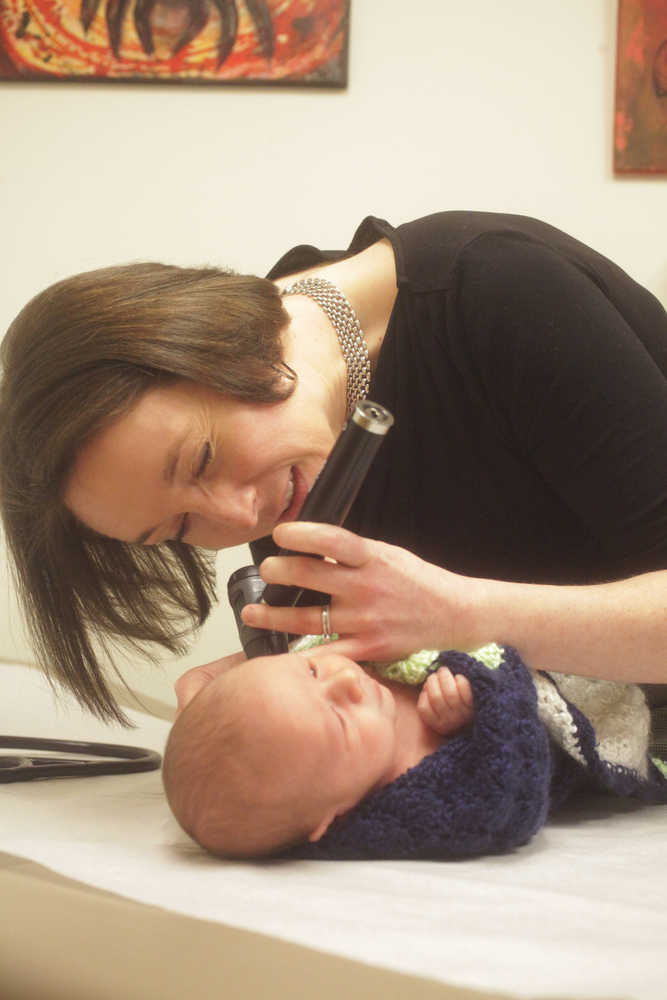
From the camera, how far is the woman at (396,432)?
2.62ft

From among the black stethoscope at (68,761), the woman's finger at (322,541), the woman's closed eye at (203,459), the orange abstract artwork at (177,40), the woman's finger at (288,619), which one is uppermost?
the orange abstract artwork at (177,40)

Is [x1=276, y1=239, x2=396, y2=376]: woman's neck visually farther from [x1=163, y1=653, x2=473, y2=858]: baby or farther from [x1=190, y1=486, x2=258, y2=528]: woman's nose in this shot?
Result: [x1=163, y1=653, x2=473, y2=858]: baby

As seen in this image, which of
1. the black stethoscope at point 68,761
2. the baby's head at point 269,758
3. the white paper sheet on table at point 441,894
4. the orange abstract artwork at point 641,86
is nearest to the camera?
the white paper sheet on table at point 441,894

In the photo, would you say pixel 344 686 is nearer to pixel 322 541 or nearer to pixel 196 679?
pixel 322 541

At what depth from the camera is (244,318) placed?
892 millimetres

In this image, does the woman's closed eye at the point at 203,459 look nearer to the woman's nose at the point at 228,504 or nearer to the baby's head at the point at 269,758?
the woman's nose at the point at 228,504

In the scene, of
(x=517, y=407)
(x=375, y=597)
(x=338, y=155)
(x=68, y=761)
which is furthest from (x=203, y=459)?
(x=338, y=155)

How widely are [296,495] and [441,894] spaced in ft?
1.42

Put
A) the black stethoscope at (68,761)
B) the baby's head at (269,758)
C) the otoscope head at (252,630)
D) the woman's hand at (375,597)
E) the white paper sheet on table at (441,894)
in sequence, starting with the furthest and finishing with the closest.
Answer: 1. the black stethoscope at (68,761)
2. the otoscope head at (252,630)
3. the woman's hand at (375,597)
4. the baby's head at (269,758)
5. the white paper sheet on table at (441,894)

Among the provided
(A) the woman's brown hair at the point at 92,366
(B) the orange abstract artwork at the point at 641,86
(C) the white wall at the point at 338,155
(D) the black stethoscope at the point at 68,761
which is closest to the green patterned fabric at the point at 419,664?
(A) the woman's brown hair at the point at 92,366

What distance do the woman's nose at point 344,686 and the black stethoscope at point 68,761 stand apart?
44 centimetres

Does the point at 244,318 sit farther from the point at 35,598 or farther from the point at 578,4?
the point at 578,4

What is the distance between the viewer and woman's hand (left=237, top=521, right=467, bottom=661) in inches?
30.2

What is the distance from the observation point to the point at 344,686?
0.73m
